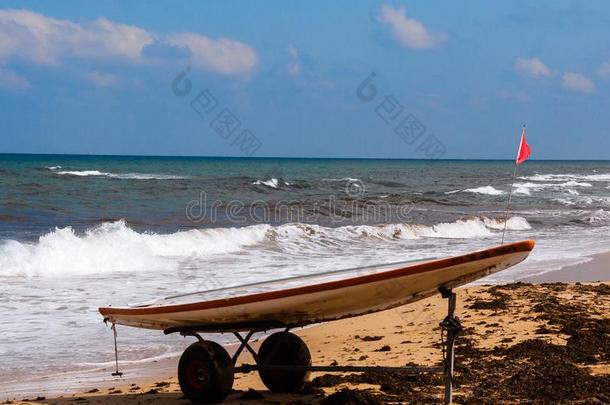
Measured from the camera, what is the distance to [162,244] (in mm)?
17531

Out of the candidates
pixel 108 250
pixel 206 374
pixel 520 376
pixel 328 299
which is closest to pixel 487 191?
pixel 108 250

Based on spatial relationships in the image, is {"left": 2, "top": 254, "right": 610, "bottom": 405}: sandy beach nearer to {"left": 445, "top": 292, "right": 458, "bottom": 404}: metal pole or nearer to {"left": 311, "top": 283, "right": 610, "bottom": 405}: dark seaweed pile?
{"left": 311, "top": 283, "right": 610, "bottom": 405}: dark seaweed pile

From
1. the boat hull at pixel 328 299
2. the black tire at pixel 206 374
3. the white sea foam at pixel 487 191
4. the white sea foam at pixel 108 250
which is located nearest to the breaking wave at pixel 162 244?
the white sea foam at pixel 108 250

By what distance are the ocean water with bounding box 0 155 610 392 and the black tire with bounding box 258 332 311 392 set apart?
2.18 m

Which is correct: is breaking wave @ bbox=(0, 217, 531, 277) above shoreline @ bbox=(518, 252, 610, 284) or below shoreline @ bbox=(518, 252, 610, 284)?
above

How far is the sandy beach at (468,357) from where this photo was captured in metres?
5.58

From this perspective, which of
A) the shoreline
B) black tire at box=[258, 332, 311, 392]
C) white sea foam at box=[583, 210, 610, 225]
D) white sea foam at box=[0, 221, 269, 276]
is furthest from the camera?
white sea foam at box=[583, 210, 610, 225]

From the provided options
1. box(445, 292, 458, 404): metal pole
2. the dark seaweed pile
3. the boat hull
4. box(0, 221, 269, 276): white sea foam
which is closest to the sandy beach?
the dark seaweed pile

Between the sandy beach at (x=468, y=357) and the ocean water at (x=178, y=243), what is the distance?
1.47 m

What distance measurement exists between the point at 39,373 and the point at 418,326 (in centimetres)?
403

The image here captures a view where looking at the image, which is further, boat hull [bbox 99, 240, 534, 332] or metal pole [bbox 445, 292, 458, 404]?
metal pole [bbox 445, 292, 458, 404]

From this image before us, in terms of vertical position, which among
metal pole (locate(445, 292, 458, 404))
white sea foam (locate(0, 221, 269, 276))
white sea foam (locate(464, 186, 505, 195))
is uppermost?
white sea foam (locate(464, 186, 505, 195))

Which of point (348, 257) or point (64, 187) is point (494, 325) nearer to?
point (348, 257)

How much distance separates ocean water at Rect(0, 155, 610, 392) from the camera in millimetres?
8633
